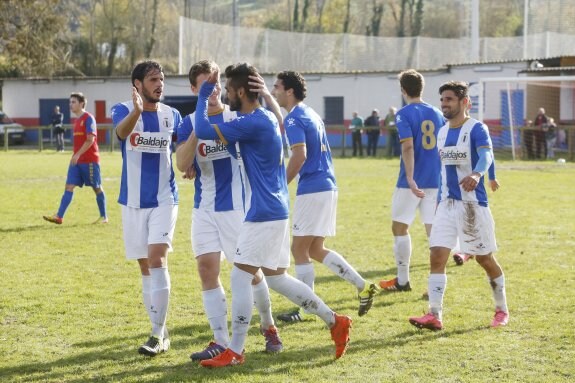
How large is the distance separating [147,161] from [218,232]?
0.81 meters

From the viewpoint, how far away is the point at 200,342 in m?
7.10

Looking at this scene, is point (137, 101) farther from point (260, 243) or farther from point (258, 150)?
point (260, 243)

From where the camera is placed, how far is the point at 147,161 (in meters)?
6.87

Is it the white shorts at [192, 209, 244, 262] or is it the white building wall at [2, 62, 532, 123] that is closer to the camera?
the white shorts at [192, 209, 244, 262]

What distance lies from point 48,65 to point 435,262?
44158 millimetres

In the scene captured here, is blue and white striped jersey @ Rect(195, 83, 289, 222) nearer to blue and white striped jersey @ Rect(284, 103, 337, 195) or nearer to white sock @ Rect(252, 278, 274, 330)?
white sock @ Rect(252, 278, 274, 330)

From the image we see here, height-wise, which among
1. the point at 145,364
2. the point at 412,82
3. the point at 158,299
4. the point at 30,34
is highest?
the point at 30,34

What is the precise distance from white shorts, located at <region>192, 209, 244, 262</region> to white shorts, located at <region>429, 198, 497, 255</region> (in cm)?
191

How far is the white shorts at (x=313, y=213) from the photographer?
26.1 feet

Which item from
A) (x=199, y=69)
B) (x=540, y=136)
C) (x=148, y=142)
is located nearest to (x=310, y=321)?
(x=148, y=142)

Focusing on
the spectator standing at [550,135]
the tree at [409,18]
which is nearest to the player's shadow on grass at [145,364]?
the spectator standing at [550,135]

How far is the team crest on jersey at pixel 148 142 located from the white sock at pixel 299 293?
130cm

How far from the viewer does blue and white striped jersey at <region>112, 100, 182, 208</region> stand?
6.81m

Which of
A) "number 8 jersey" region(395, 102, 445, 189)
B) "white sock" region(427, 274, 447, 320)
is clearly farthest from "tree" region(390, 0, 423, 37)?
"white sock" region(427, 274, 447, 320)
